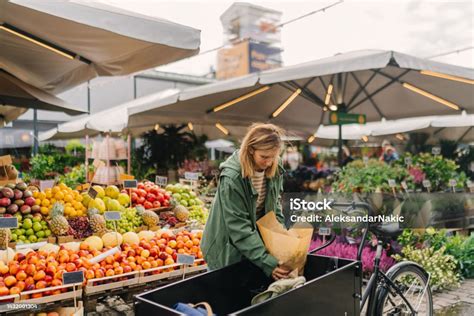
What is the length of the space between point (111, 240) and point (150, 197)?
120 cm

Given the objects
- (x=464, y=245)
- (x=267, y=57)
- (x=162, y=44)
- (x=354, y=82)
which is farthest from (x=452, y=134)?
(x=267, y=57)

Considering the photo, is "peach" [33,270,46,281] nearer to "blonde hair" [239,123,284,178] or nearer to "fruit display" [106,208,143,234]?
"fruit display" [106,208,143,234]

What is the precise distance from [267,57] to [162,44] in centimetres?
4421

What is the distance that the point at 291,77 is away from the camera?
563 centimetres

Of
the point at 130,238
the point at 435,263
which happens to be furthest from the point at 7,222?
the point at 435,263

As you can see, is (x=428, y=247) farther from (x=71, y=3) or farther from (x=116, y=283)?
(x=71, y=3)

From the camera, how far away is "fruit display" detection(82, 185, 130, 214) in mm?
4543

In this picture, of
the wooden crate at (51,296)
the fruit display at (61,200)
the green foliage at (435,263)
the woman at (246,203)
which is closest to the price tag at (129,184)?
the fruit display at (61,200)

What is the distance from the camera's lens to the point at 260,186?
270cm

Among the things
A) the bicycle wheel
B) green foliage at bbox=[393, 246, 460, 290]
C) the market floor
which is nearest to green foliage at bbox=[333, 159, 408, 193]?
green foliage at bbox=[393, 246, 460, 290]

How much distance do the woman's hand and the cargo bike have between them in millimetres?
190

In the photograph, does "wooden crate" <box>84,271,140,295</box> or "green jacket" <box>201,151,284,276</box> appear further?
"wooden crate" <box>84,271,140,295</box>

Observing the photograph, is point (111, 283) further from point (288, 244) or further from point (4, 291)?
point (288, 244)

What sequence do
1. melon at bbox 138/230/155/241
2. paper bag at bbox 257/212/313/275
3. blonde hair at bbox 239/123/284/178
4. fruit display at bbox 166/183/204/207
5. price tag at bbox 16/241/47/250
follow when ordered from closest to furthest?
paper bag at bbox 257/212/313/275 < blonde hair at bbox 239/123/284/178 < price tag at bbox 16/241/47/250 < melon at bbox 138/230/155/241 < fruit display at bbox 166/183/204/207
